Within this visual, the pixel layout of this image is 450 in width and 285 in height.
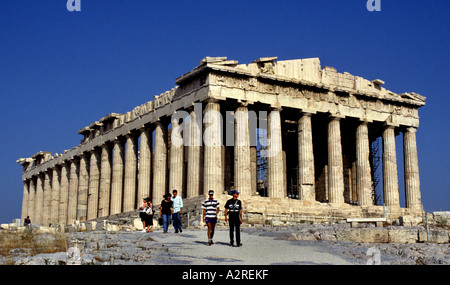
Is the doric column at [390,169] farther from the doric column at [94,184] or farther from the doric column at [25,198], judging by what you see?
the doric column at [25,198]

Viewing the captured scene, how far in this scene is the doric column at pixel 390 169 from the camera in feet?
148

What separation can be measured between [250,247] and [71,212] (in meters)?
40.9

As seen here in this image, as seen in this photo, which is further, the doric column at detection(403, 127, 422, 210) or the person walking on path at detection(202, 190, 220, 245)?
the doric column at detection(403, 127, 422, 210)

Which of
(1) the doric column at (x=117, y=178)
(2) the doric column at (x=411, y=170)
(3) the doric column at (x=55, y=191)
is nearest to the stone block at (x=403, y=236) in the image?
(2) the doric column at (x=411, y=170)

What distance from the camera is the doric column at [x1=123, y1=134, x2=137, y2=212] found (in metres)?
48.0

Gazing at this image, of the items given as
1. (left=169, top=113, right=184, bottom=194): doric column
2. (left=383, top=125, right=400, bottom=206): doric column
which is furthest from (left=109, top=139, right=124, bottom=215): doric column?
(left=383, top=125, right=400, bottom=206): doric column

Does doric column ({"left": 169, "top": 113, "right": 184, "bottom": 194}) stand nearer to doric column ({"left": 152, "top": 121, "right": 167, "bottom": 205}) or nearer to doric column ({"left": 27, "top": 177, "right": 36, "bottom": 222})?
doric column ({"left": 152, "top": 121, "right": 167, "bottom": 205})

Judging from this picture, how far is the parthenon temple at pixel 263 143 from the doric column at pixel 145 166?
77mm

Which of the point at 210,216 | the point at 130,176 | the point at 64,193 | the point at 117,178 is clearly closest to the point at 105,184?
the point at 117,178

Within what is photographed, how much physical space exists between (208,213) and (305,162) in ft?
74.3

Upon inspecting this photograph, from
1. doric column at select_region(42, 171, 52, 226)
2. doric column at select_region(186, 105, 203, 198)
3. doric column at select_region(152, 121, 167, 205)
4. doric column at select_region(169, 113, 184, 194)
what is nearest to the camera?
doric column at select_region(186, 105, 203, 198)

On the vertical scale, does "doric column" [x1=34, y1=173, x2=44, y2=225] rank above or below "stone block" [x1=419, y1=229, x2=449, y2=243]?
above

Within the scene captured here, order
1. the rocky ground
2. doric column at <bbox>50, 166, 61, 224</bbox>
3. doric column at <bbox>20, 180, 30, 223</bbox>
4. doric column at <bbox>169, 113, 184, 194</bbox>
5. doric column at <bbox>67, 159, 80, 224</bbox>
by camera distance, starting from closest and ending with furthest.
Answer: the rocky ground < doric column at <bbox>169, 113, 184, 194</bbox> < doric column at <bbox>67, 159, 80, 224</bbox> < doric column at <bbox>50, 166, 61, 224</bbox> < doric column at <bbox>20, 180, 30, 223</bbox>

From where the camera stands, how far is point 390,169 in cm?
4553
